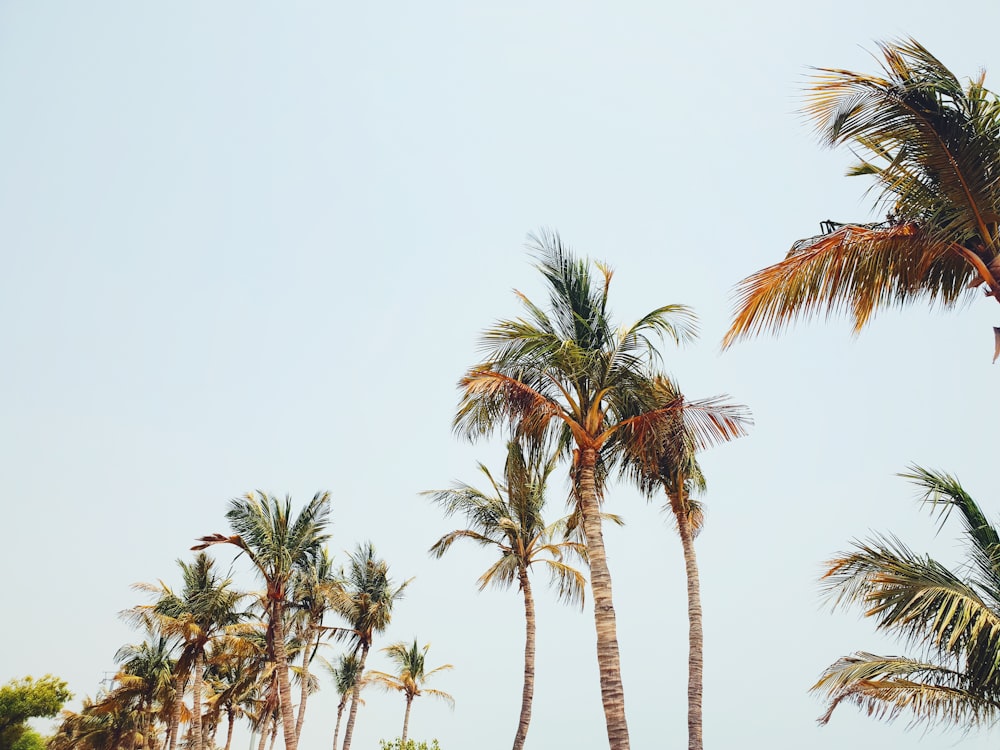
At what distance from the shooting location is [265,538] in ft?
87.9

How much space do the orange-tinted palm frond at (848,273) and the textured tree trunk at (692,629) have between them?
12.2 m

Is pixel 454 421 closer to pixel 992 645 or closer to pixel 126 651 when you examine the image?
pixel 992 645

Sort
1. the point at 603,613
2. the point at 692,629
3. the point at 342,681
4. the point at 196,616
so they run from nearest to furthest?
the point at 603,613, the point at 692,629, the point at 196,616, the point at 342,681

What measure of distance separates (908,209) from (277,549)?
2374 centimetres

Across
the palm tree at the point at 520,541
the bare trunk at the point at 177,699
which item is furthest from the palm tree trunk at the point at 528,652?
the bare trunk at the point at 177,699

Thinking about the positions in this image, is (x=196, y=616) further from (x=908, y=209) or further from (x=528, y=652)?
(x=908, y=209)

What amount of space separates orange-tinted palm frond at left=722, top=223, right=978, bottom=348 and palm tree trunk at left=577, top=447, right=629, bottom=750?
21.0 ft

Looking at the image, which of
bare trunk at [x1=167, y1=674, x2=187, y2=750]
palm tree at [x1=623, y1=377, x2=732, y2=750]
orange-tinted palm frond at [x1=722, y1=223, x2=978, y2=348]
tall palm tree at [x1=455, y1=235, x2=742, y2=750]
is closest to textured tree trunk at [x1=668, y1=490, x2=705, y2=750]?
palm tree at [x1=623, y1=377, x2=732, y2=750]

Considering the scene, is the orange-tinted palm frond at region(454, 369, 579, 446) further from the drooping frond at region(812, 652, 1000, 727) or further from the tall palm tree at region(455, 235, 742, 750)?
the drooping frond at region(812, 652, 1000, 727)

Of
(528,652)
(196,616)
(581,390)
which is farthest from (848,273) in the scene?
(196,616)

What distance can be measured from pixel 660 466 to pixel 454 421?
21.0 feet

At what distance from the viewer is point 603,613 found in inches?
518

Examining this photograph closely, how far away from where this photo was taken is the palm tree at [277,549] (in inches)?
1038

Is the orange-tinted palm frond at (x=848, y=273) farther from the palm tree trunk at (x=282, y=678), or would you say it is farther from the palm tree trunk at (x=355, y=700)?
the palm tree trunk at (x=355, y=700)
